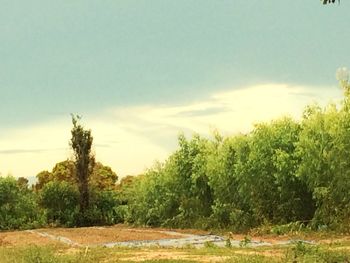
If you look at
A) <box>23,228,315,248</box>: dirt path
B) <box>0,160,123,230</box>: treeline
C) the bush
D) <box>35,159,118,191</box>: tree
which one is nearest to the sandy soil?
<box>23,228,315,248</box>: dirt path

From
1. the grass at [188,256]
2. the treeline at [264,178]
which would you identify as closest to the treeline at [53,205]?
the treeline at [264,178]

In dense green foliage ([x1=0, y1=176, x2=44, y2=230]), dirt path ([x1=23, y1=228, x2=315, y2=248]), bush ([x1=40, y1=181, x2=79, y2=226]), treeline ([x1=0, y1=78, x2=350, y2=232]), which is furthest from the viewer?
bush ([x1=40, y1=181, x2=79, y2=226])

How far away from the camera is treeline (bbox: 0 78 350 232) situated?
68.7 feet

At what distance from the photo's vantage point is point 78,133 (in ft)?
108

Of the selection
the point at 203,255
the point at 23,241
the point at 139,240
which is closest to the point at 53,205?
the point at 23,241

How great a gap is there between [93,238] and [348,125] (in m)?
9.28

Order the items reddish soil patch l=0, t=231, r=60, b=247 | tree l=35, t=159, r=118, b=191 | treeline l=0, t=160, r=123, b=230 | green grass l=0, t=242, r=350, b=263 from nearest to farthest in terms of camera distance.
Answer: green grass l=0, t=242, r=350, b=263 < reddish soil patch l=0, t=231, r=60, b=247 < treeline l=0, t=160, r=123, b=230 < tree l=35, t=159, r=118, b=191

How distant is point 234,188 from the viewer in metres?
25.0

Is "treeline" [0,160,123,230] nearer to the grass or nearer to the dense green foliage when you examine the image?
the dense green foliage

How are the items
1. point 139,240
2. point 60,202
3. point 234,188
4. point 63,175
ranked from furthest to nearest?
point 63,175 → point 60,202 → point 234,188 → point 139,240

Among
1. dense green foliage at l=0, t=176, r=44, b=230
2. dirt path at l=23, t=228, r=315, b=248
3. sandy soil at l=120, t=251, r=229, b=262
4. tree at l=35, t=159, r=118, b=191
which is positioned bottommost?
sandy soil at l=120, t=251, r=229, b=262

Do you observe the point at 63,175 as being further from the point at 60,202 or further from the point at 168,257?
the point at 168,257

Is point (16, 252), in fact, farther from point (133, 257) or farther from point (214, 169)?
point (214, 169)

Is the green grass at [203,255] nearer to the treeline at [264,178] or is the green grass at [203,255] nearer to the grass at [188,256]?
the grass at [188,256]
